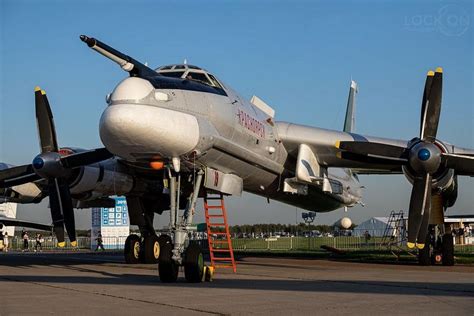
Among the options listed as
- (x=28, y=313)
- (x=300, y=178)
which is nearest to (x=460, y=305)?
(x=28, y=313)

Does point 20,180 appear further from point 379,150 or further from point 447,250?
point 447,250

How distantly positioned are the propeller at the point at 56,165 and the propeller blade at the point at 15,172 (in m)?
0.91

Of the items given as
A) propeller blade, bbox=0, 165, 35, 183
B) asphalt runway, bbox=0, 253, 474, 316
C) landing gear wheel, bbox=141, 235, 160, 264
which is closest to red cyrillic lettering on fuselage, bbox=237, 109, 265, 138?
asphalt runway, bbox=0, 253, 474, 316

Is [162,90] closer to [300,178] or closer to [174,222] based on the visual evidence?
[174,222]

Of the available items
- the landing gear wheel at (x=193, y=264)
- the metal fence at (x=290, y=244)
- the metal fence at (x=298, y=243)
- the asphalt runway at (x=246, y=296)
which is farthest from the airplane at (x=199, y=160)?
the metal fence at (x=298, y=243)

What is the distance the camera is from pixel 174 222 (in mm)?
14484

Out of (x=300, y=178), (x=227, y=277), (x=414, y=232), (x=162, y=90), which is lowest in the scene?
(x=227, y=277)

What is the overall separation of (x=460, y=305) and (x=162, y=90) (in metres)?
7.71

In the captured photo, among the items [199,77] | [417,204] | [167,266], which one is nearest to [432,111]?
[417,204]

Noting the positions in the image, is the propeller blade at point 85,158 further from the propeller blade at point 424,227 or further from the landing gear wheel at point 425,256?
the landing gear wheel at point 425,256

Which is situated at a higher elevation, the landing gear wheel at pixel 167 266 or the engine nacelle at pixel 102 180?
the engine nacelle at pixel 102 180

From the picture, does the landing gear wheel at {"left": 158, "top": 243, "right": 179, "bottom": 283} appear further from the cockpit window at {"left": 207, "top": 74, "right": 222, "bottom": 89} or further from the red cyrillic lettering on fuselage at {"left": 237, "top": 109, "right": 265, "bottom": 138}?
the cockpit window at {"left": 207, "top": 74, "right": 222, "bottom": 89}

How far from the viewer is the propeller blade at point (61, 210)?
61.8ft

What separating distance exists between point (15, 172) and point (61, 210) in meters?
3.00
